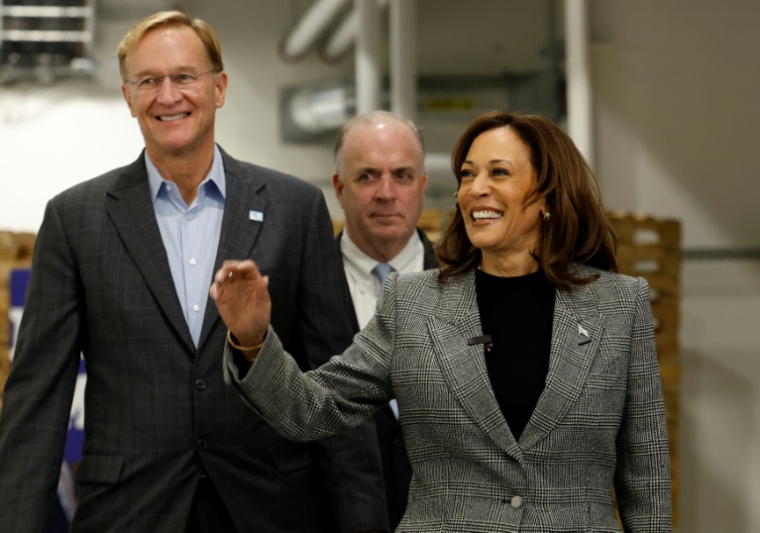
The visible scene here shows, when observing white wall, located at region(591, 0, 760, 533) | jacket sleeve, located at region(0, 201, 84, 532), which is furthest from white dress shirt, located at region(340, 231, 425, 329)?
white wall, located at region(591, 0, 760, 533)

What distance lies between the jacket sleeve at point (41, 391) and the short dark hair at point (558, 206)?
0.71 meters

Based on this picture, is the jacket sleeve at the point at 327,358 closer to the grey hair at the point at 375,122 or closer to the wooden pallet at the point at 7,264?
the grey hair at the point at 375,122

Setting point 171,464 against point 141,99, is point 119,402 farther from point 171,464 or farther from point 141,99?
point 141,99

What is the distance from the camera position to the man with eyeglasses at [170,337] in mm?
2145

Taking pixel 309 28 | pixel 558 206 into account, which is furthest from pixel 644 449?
pixel 309 28

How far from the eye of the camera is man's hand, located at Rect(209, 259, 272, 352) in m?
1.77

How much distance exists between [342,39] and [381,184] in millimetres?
4279

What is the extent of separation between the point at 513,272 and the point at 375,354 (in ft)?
0.89

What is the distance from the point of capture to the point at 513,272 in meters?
1.99

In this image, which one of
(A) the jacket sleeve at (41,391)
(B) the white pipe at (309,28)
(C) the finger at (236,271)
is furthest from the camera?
(B) the white pipe at (309,28)

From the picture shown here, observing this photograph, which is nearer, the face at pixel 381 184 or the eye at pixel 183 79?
the eye at pixel 183 79

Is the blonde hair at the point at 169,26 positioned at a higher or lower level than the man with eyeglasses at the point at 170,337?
higher

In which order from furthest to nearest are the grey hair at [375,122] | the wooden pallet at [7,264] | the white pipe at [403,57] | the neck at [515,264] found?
1. the white pipe at [403,57]
2. the wooden pallet at [7,264]
3. the grey hair at [375,122]
4. the neck at [515,264]

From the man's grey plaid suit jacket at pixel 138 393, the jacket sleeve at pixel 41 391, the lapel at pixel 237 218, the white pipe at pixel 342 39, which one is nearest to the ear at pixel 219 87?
the lapel at pixel 237 218
